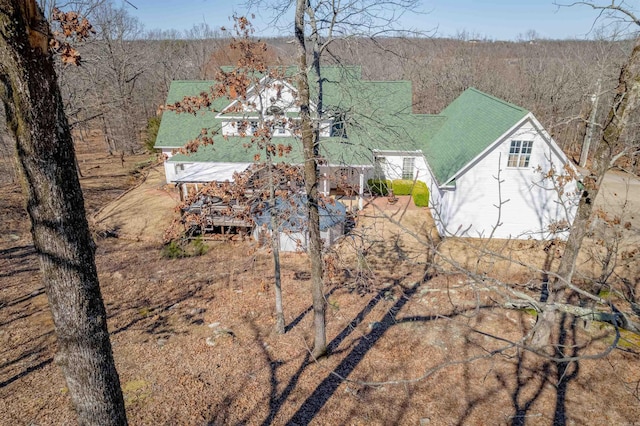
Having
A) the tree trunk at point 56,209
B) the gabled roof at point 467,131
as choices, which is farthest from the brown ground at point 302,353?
the gabled roof at point 467,131

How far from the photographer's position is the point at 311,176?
8281mm

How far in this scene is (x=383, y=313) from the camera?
467 inches

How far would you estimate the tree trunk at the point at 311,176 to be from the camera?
748 cm

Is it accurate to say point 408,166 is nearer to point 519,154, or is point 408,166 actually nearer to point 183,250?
point 519,154

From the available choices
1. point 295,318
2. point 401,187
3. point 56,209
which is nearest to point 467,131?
point 401,187

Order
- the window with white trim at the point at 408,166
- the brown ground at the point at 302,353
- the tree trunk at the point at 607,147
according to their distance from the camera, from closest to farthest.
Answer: the tree trunk at the point at 607,147 → the brown ground at the point at 302,353 → the window with white trim at the point at 408,166

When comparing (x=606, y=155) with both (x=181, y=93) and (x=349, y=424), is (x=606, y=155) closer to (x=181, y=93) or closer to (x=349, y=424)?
(x=349, y=424)

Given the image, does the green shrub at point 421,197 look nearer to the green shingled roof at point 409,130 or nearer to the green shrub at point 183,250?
the green shingled roof at point 409,130

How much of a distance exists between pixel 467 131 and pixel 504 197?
4025 millimetres

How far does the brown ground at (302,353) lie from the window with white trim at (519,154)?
4001 mm

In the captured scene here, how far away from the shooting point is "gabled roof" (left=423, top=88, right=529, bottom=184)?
16.2m

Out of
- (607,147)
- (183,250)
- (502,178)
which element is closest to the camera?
(607,147)

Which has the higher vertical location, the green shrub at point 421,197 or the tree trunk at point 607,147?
the tree trunk at point 607,147

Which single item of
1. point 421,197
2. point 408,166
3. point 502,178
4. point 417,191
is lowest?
point 421,197
